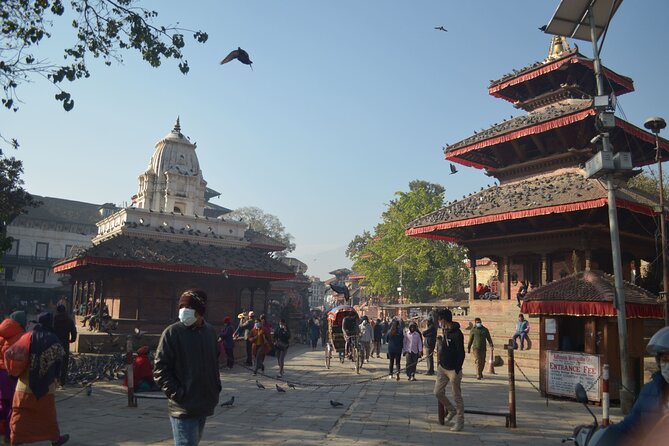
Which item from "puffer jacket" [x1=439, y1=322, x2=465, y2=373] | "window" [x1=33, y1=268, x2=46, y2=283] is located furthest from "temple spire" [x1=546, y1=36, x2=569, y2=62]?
"window" [x1=33, y1=268, x2=46, y2=283]

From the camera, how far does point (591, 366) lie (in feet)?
33.9

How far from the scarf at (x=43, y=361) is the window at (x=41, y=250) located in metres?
54.9

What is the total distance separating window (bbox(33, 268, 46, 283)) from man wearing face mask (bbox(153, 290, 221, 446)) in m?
57.2

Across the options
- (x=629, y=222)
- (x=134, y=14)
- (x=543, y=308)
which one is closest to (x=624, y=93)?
(x=629, y=222)

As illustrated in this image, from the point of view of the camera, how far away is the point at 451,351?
324 inches

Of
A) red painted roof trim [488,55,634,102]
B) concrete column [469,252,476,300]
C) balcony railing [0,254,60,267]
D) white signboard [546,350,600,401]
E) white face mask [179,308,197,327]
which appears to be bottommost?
white signboard [546,350,600,401]

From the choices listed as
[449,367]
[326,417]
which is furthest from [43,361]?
[449,367]

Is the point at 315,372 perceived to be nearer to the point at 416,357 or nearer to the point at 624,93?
the point at 416,357

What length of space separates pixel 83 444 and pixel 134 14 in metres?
7.44

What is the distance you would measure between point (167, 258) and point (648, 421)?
22.5m

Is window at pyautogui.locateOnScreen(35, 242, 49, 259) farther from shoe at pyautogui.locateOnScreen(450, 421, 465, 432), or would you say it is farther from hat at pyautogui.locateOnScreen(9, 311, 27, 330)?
shoe at pyautogui.locateOnScreen(450, 421, 465, 432)

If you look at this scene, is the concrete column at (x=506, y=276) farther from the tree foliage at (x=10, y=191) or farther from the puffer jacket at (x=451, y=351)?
the tree foliage at (x=10, y=191)

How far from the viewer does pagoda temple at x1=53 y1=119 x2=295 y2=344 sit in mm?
22969

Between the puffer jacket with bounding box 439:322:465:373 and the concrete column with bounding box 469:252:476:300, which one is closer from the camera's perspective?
the puffer jacket with bounding box 439:322:465:373
